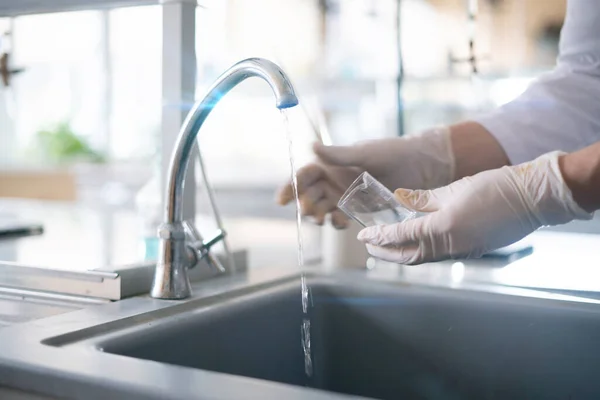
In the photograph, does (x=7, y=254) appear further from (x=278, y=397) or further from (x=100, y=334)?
(x=278, y=397)

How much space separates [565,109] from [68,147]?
4.63 meters

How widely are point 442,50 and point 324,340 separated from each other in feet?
12.7

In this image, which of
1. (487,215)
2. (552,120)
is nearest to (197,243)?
(487,215)

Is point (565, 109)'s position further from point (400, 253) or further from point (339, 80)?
point (339, 80)

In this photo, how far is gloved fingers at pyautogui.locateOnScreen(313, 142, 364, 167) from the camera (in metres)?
1.23

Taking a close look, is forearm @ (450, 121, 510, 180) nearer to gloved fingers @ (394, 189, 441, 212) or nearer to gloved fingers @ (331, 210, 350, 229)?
gloved fingers @ (331, 210, 350, 229)

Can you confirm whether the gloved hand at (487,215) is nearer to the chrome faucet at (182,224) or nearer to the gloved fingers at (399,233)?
the gloved fingers at (399,233)

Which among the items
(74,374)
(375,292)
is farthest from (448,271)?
(74,374)

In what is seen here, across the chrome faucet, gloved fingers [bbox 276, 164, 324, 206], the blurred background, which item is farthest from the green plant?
the chrome faucet

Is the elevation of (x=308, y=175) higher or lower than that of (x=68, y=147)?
lower

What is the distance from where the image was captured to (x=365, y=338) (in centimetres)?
127

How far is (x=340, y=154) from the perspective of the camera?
126 cm

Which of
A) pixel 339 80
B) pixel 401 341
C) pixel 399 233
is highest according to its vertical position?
pixel 339 80

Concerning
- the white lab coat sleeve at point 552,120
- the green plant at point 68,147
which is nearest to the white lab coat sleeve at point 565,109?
the white lab coat sleeve at point 552,120
